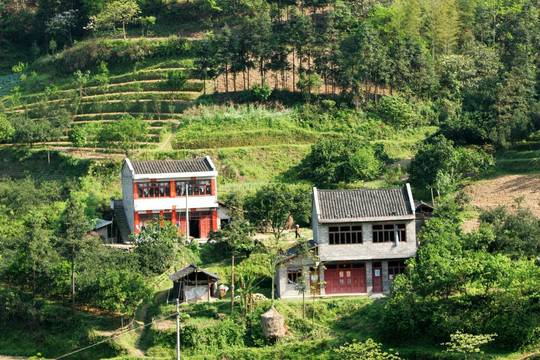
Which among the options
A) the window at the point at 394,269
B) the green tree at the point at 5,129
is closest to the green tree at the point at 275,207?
the window at the point at 394,269

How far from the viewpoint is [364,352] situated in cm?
4016

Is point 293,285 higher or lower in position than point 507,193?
lower

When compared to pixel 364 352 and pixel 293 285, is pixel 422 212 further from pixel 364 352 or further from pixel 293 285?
pixel 364 352

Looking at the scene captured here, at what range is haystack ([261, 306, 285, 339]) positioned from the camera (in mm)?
43281

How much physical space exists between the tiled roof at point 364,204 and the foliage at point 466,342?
345 inches

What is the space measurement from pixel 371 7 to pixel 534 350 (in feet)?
140

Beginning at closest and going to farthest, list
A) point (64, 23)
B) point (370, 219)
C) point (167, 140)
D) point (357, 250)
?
point (370, 219)
point (357, 250)
point (167, 140)
point (64, 23)

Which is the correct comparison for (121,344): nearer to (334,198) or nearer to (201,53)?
Result: (334,198)

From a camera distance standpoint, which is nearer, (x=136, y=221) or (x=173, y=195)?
(x=136, y=221)

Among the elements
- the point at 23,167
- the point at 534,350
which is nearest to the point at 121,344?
the point at 534,350

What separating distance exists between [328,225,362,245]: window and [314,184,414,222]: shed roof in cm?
54

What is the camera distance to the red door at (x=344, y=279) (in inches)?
1853

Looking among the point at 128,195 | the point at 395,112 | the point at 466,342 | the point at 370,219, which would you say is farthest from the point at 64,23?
the point at 466,342

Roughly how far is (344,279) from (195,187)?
1197 cm
